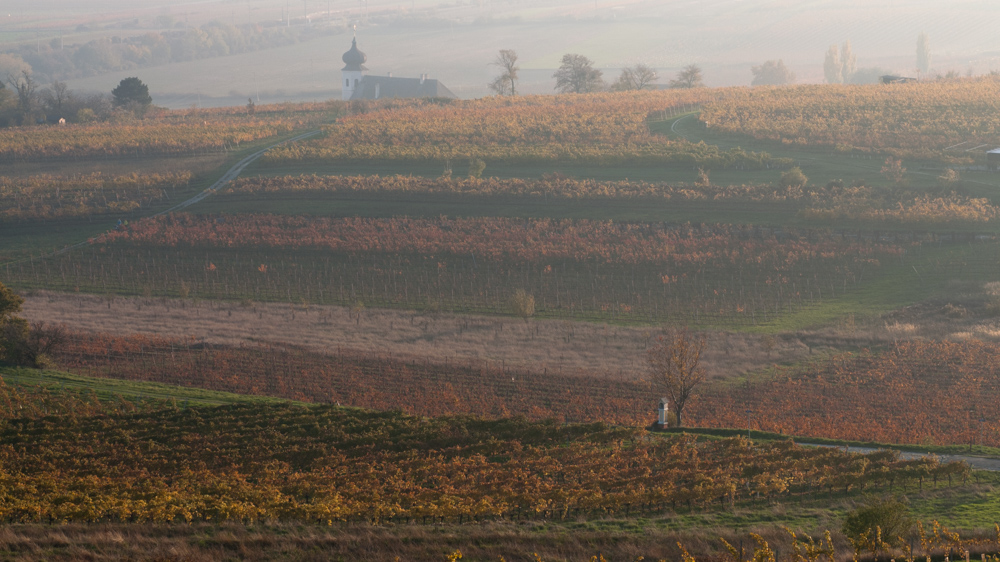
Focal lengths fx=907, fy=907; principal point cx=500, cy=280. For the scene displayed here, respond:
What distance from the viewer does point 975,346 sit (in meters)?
40.7

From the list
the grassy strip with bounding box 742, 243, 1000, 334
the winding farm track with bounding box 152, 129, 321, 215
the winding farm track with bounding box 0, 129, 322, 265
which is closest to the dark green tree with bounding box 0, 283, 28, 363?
the winding farm track with bounding box 0, 129, 322, 265

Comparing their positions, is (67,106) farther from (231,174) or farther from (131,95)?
(231,174)

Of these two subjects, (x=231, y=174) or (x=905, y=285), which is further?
(x=231, y=174)

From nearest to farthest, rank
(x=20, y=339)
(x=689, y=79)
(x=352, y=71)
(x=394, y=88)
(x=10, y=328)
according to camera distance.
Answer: (x=20, y=339)
(x=10, y=328)
(x=394, y=88)
(x=689, y=79)
(x=352, y=71)

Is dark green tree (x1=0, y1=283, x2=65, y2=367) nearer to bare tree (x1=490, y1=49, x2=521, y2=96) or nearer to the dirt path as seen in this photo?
the dirt path

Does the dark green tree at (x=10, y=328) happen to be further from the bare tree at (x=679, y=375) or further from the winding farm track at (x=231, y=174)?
the bare tree at (x=679, y=375)

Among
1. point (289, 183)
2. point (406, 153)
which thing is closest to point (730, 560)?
point (289, 183)

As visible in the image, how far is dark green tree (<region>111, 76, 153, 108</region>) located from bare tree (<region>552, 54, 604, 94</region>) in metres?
55.9

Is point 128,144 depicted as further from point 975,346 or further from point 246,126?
point 975,346

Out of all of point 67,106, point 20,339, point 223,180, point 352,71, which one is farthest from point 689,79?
point 20,339

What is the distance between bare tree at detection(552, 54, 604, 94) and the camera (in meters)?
131

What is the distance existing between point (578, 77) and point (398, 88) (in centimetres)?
2594

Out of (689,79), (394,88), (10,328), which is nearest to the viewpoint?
(10,328)

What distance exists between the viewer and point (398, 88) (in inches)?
5094
